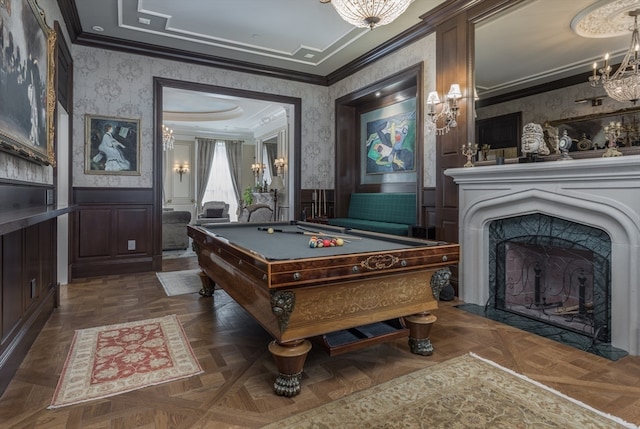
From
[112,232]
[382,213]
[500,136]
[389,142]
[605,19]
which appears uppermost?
[605,19]

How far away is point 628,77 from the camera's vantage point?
261 centimetres

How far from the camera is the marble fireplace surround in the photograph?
2475mm

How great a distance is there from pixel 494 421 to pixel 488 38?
11.8ft

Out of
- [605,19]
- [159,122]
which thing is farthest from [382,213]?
[159,122]

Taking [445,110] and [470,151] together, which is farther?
[445,110]

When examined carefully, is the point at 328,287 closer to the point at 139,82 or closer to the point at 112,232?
the point at 112,232

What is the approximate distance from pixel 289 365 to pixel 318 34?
4352 millimetres

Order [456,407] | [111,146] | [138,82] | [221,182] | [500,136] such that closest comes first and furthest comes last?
[456,407] → [500,136] → [111,146] → [138,82] → [221,182]

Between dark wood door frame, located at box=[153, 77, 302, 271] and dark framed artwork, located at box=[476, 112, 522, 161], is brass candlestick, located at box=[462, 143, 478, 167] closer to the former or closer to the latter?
dark framed artwork, located at box=[476, 112, 522, 161]

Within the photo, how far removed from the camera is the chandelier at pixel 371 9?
2.69m

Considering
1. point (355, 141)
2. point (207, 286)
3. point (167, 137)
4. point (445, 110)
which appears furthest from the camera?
point (167, 137)

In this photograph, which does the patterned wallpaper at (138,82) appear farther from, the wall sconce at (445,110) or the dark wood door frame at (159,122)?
the wall sconce at (445,110)

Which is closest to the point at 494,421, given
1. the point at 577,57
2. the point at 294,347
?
the point at 294,347

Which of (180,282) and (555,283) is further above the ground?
(555,283)
